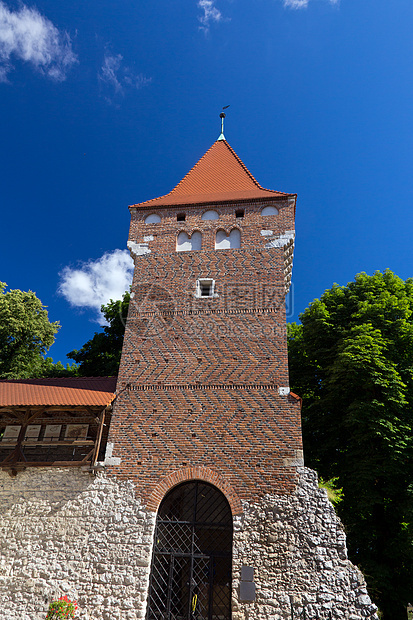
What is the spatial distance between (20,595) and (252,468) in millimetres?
5285

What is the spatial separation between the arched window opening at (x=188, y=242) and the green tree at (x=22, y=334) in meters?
11.0

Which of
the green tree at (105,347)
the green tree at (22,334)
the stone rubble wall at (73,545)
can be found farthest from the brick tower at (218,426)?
the green tree at (22,334)

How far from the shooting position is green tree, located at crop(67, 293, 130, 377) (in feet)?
63.5

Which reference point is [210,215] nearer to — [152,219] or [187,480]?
[152,219]

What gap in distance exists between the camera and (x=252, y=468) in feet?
29.7

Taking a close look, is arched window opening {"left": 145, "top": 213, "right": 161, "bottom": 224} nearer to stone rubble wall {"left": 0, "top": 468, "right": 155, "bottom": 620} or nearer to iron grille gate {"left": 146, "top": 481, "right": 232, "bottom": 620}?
stone rubble wall {"left": 0, "top": 468, "right": 155, "bottom": 620}

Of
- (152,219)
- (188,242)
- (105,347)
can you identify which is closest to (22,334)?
(105,347)

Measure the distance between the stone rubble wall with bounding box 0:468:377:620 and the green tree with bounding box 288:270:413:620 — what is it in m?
3.03

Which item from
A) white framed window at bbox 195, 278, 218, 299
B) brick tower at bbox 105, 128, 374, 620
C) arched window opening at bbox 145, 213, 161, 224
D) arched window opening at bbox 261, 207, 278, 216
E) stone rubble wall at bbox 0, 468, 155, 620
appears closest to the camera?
brick tower at bbox 105, 128, 374, 620

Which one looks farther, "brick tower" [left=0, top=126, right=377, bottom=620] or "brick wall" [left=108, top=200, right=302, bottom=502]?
"brick wall" [left=108, top=200, right=302, bottom=502]

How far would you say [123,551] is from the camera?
8695mm

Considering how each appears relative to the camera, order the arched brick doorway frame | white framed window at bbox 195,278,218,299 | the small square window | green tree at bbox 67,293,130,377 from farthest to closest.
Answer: green tree at bbox 67,293,130,377, the small square window, white framed window at bbox 195,278,218,299, the arched brick doorway frame

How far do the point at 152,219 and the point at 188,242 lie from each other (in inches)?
58.0

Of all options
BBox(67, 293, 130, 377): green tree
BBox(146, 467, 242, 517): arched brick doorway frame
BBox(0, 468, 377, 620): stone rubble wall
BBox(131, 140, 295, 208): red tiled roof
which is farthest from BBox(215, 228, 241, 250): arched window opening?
BBox(67, 293, 130, 377): green tree
